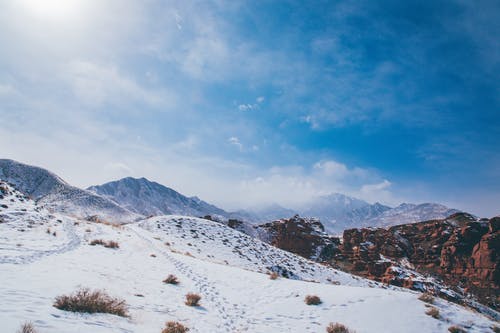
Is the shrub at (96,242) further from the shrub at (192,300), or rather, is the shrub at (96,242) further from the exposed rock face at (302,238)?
the exposed rock face at (302,238)

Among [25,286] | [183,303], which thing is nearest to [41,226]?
[25,286]

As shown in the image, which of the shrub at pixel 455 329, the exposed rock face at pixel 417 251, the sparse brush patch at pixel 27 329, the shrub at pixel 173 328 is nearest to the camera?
the sparse brush patch at pixel 27 329

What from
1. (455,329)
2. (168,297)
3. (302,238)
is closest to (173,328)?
(168,297)

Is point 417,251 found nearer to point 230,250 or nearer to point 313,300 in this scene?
point 230,250

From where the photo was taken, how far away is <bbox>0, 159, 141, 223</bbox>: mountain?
79.9 m

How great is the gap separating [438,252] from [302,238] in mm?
31057

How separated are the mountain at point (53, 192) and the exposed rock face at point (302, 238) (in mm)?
50470

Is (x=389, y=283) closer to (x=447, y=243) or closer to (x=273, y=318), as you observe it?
(x=447, y=243)

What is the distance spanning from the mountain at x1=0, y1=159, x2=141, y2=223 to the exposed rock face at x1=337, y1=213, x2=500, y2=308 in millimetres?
72819

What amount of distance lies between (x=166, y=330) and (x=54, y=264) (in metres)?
7.62

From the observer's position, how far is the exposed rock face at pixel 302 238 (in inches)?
2361

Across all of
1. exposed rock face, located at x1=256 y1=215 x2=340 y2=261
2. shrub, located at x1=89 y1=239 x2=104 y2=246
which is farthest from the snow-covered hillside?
exposed rock face, located at x1=256 y1=215 x2=340 y2=261

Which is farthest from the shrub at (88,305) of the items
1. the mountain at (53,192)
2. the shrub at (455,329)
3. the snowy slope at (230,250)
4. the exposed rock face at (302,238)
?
the mountain at (53,192)

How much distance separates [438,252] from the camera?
191ft
